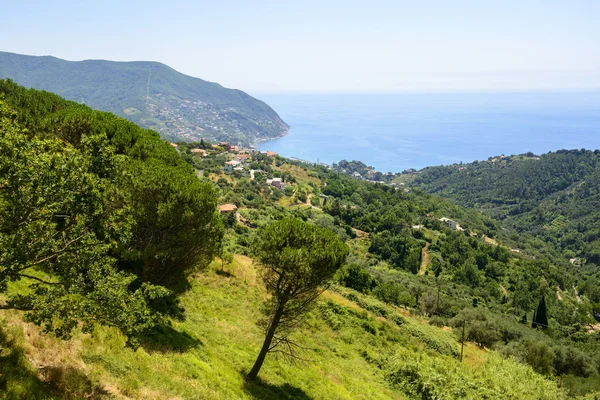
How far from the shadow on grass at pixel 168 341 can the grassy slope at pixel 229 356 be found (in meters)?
0.06

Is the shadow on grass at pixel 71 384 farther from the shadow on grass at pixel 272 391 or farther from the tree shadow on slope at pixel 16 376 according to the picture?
the shadow on grass at pixel 272 391

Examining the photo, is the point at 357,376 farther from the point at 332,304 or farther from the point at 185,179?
the point at 185,179

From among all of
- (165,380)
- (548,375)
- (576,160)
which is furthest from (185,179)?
(576,160)

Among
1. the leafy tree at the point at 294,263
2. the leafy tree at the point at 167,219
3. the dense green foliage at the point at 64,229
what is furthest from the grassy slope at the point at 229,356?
the leafy tree at the point at 167,219

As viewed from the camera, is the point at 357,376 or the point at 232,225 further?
the point at 232,225

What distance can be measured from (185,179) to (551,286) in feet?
297

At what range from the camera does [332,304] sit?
28.9 m

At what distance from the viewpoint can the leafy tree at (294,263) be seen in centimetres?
1382

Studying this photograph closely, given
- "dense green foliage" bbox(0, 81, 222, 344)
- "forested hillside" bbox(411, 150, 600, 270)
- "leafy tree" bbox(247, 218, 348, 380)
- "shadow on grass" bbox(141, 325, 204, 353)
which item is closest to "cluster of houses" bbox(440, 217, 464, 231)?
"forested hillside" bbox(411, 150, 600, 270)

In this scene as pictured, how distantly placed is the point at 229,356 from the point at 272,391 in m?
2.77

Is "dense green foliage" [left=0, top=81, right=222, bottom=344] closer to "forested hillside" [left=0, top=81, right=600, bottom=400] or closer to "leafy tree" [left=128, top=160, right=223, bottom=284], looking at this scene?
"forested hillside" [left=0, top=81, right=600, bottom=400]

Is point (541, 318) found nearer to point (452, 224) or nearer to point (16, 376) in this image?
point (452, 224)

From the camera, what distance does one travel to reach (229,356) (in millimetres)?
16359

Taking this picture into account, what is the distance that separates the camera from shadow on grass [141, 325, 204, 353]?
13391 mm
